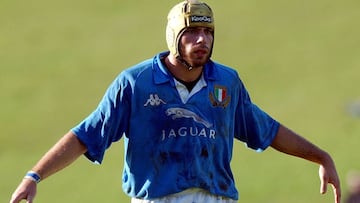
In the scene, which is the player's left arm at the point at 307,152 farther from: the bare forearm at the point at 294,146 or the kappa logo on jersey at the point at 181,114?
the kappa logo on jersey at the point at 181,114

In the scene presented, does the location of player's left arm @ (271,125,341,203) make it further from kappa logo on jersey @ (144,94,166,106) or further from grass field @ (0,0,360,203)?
grass field @ (0,0,360,203)

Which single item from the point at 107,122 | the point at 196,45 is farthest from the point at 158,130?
the point at 196,45

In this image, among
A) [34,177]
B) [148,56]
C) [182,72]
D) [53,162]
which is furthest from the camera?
[148,56]

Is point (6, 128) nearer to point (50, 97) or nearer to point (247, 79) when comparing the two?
point (50, 97)

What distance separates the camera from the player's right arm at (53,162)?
8.85 meters

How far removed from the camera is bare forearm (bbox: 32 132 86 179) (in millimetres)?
9039

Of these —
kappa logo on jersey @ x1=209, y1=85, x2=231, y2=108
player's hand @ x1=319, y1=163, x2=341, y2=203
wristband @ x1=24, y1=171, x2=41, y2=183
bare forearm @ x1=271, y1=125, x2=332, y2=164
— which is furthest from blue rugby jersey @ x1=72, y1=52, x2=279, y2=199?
player's hand @ x1=319, y1=163, x2=341, y2=203

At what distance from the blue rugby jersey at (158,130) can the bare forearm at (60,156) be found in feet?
0.16

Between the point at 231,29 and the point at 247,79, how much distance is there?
2.73m

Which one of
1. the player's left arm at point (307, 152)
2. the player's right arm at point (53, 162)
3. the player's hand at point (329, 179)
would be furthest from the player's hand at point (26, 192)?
the player's hand at point (329, 179)

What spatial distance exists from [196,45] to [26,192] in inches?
52.1

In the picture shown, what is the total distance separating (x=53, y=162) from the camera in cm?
906

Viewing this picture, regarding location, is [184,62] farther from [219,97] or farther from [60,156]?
[60,156]

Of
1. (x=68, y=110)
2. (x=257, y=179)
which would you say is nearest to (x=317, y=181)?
(x=257, y=179)
